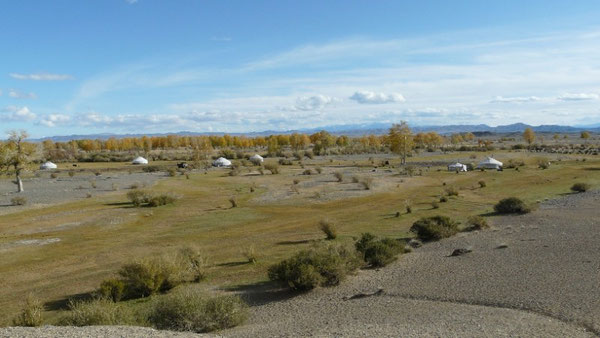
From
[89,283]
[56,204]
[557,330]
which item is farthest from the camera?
[56,204]

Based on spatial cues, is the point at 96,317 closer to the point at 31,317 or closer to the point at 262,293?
the point at 31,317

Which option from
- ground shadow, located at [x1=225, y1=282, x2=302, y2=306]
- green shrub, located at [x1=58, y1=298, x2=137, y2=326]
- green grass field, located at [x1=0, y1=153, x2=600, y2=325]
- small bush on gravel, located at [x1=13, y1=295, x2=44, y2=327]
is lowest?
green grass field, located at [x1=0, y1=153, x2=600, y2=325]

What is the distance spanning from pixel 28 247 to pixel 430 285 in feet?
74.1

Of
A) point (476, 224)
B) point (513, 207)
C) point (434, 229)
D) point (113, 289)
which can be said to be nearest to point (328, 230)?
point (434, 229)

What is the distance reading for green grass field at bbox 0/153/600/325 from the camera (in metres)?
21.6

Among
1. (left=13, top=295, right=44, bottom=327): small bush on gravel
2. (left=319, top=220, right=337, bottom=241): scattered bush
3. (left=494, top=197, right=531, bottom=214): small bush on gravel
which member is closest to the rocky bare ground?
(left=13, top=295, right=44, bottom=327): small bush on gravel

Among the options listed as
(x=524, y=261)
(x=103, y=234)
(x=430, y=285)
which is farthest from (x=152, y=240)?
(x=524, y=261)

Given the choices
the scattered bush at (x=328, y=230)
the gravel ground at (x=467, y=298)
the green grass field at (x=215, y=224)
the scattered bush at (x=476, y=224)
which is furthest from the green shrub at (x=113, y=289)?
the scattered bush at (x=476, y=224)

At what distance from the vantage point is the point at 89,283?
20281mm

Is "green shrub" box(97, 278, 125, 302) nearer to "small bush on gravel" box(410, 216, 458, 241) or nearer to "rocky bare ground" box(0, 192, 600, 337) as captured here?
"rocky bare ground" box(0, 192, 600, 337)

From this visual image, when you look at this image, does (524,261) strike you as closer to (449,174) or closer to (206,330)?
(206,330)

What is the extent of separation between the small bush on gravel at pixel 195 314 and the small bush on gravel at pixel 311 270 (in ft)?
10.3

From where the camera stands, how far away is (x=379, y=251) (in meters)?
19.9

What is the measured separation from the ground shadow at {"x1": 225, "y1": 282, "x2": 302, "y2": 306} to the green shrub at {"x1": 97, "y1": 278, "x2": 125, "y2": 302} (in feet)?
12.2
